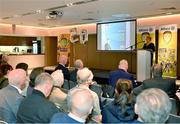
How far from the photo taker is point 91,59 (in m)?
13.7

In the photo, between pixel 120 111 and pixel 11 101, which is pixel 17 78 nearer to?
pixel 11 101

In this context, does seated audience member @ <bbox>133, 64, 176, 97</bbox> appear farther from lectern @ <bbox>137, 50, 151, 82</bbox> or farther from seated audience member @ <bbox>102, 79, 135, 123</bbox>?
lectern @ <bbox>137, 50, 151, 82</bbox>

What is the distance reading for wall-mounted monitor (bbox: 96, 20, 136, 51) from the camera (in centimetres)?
984

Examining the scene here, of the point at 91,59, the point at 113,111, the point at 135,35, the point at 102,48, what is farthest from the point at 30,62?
the point at 113,111

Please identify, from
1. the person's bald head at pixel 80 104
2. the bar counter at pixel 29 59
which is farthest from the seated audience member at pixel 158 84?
the bar counter at pixel 29 59

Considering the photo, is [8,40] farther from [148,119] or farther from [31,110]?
[148,119]

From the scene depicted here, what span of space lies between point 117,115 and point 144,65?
16.5ft

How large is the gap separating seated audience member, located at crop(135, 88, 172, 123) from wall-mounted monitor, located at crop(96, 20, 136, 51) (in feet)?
25.5

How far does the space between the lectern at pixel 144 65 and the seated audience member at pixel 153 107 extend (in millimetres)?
5706

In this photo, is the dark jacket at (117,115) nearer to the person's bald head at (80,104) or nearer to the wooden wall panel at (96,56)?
the person's bald head at (80,104)

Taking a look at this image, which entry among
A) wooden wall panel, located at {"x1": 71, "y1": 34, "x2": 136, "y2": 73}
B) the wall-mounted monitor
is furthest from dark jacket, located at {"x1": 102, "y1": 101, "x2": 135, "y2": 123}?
wooden wall panel, located at {"x1": 71, "y1": 34, "x2": 136, "y2": 73}

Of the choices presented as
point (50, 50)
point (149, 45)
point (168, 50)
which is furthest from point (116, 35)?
point (50, 50)

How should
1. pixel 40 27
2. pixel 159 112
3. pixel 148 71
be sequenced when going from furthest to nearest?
pixel 40 27, pixel 148 71, pixel 159 112

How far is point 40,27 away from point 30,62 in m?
2.18
